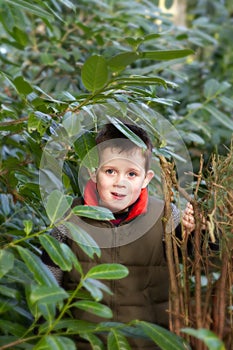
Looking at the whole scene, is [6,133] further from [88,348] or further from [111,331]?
[111,331]

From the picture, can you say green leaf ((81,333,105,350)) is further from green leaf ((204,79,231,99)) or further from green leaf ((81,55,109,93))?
green leaf ((204,79,231,99))

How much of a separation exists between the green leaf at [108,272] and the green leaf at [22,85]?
427 millimetres

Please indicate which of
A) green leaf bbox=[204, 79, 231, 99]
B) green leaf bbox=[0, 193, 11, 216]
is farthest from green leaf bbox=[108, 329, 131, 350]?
green leaf bbox=[204, 79, 231, 99]

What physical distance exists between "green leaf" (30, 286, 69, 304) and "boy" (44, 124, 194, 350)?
37cm

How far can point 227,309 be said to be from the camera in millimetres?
1249

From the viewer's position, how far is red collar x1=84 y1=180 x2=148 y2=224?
135 centimetres

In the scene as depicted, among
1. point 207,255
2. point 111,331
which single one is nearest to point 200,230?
point 207,255

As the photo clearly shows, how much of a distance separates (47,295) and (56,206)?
0.19 metres

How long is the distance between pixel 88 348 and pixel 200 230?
1.15ft

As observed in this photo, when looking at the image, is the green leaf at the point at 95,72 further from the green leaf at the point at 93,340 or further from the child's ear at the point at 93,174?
the green leaf at the point at 93,340

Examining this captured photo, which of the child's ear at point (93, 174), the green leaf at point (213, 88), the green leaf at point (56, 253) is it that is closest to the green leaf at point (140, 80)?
the child's ear at point (93, 174)

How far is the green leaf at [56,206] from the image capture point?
1105mm

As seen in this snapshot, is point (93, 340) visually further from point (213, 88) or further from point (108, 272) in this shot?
point (213, 88)

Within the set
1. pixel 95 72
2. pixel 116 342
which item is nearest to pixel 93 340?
pixel 116 342
